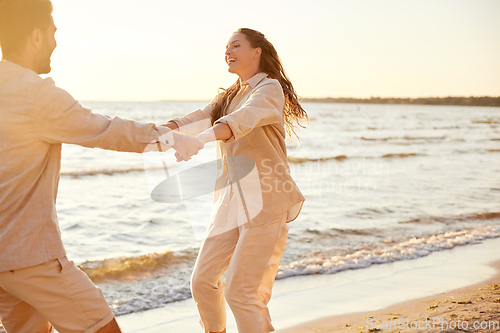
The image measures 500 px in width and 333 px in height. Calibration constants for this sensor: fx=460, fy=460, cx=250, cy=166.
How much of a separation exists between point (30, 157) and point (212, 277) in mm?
1440

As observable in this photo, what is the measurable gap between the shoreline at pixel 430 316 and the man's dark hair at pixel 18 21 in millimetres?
3033

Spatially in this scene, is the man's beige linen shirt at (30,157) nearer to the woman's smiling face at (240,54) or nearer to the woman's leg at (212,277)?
the woman's leg at (212,277)

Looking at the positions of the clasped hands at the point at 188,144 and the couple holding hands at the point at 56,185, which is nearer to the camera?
the couple holding hands at the point at 56,185

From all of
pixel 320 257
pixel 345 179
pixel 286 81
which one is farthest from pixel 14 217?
pixel 345 179

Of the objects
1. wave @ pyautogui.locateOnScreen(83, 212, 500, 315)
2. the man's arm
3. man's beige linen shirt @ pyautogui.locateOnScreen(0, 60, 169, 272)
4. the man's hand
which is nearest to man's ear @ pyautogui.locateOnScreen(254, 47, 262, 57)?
the man's hand

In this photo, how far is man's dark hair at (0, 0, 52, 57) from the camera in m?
2.04

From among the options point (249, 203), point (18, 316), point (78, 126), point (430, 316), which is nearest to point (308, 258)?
point (430, 316)

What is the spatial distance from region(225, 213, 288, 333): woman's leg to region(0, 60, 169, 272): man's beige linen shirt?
1127 mm

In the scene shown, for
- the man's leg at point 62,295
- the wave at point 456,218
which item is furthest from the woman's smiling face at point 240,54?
the wave at point 456,218

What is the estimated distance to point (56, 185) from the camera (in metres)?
2.18

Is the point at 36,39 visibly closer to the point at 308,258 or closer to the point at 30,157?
the point at 30,157

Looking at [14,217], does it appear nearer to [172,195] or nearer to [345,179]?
[172,195]

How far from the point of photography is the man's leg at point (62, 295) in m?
2.03

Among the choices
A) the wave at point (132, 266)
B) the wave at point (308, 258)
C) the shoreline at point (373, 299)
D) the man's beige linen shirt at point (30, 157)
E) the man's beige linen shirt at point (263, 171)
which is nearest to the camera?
the man's beige linen shirt at point (30, 157)
